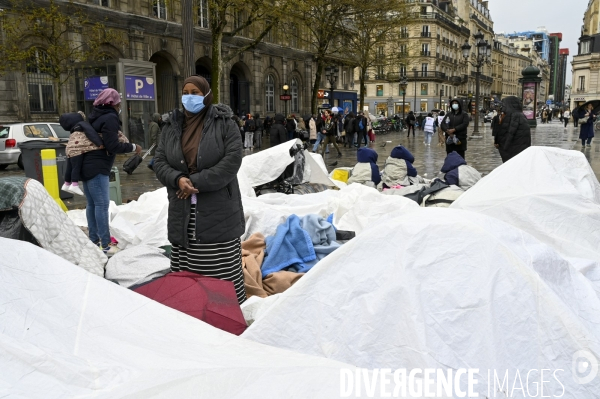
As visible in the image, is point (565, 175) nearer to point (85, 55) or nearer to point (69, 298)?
point (69, 298)

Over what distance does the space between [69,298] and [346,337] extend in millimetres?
1090

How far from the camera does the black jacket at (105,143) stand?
545cm

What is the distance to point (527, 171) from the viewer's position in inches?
208

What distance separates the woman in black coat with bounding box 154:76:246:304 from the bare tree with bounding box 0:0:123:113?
17.9 meters

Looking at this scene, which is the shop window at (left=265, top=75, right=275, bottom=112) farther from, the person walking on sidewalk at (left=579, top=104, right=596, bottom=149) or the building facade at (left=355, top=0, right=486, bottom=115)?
the building facade at (left=355, top=0, right=486, bottom=115)

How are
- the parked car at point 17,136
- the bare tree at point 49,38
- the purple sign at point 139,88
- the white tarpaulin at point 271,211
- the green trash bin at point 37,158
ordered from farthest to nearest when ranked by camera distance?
the bare tree at point 49,38 < the purple sign at point 139,88 < the parked car at point 17,136 < the green trash bin at point 37,158 < the white tarpaulin at point 271,211

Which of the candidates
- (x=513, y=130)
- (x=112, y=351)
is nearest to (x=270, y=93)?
(x=513, y=130)

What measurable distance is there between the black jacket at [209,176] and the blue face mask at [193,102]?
0.08m

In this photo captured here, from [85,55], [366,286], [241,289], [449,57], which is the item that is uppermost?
[449,57]

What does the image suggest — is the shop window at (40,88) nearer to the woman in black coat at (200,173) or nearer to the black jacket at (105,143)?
the black jacket at (105,143)

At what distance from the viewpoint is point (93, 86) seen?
60.0 ft

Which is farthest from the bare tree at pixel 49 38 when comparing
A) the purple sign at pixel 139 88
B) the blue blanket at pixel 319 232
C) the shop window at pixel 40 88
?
the blue blanket at pixel 319 232

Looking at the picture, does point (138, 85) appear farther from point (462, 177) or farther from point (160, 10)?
point (462, 177)

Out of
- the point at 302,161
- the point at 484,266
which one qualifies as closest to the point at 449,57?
the point at 302,161
